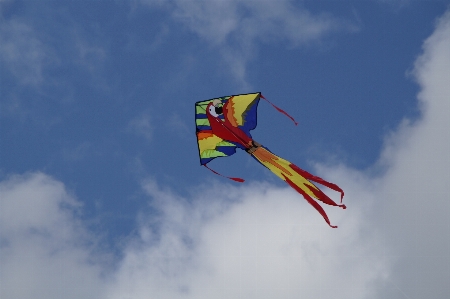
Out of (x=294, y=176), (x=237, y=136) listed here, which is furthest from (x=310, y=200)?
(x=237, y=136)

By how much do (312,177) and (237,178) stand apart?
13.2 ft

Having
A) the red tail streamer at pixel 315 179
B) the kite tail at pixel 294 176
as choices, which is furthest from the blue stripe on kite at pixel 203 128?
the red tail streamer at pixel 315 179

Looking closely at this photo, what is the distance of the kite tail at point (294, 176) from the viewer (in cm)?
2344

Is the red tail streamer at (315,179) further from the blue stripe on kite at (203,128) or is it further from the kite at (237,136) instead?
the blue stripe on kite at (203,128)

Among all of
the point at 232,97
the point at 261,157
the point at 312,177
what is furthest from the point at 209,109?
the point at 312,177

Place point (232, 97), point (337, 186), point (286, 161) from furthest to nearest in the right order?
point (232, 97) → point (286, 161) → point (337, 186)

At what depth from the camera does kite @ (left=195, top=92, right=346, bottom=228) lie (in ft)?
80.5

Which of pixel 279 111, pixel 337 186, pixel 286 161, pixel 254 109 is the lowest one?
pixel 337 186

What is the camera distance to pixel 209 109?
88.2ft

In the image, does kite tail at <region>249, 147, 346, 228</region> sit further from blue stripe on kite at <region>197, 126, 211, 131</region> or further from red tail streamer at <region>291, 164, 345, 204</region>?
blue stripe on kite at <region>197, 126, 211, 131</region>

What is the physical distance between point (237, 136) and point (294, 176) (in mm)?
3784

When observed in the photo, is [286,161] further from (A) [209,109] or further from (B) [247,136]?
(A) [209,109]

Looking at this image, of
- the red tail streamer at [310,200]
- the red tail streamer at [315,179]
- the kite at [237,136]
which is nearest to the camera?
the red tail streamer at [315,179]

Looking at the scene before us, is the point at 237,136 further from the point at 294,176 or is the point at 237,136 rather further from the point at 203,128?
the point at 294,176
